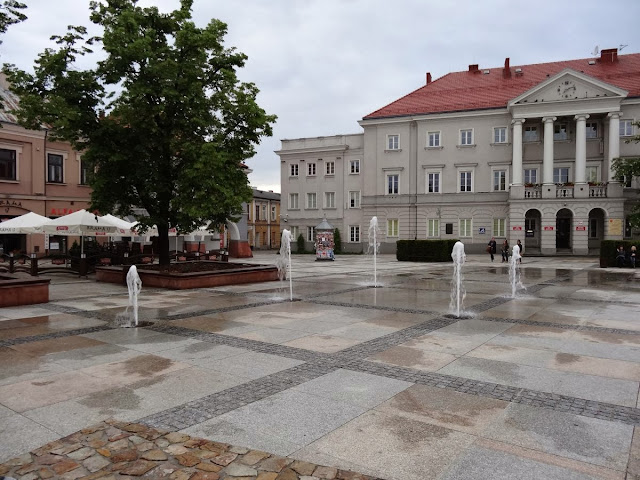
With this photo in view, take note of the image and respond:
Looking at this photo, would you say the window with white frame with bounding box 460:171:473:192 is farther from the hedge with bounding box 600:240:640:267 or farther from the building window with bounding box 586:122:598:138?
the hedge with bounding box 600:240:640:267

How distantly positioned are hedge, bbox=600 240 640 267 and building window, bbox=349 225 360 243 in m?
26.1

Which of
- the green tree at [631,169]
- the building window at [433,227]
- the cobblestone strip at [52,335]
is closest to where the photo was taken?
the cobblestone strip at [52,335]

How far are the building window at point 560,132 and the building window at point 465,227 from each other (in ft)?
35.1

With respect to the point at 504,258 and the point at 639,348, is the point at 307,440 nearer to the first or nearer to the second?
the point at 639,348

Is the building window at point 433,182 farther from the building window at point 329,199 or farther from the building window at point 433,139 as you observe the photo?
the building window at point 329,199

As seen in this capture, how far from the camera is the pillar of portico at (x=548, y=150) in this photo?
41.5 m

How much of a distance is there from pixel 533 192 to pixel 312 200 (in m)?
22.5

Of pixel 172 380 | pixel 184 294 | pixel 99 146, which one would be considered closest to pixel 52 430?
pixel 172 380

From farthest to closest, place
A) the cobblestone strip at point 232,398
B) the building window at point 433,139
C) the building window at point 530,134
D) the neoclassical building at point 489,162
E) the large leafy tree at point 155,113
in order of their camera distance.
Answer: the building window at point 433,139, the building window at point 530,134, the neoclassical building at point 489,162, the large leafy tree at point 155,113, the cobblestone strip at point 232,398

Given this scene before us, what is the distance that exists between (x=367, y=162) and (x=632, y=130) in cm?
2342

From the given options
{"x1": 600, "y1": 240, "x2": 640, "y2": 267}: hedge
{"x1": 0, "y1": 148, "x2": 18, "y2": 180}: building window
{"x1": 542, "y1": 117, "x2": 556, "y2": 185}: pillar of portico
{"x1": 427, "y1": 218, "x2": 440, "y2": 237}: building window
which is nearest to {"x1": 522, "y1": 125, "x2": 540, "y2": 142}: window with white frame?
{"x1": 542, "y1": 117, "x2": 556, "y2": 185}: pillar of portico

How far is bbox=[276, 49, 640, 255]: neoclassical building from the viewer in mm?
40656

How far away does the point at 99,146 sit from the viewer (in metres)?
16.3

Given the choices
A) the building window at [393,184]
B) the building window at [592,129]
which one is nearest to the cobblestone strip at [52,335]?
the building window at [393,184]
